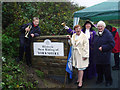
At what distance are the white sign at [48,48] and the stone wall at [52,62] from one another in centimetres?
10

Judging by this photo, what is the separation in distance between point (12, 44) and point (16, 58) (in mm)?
684

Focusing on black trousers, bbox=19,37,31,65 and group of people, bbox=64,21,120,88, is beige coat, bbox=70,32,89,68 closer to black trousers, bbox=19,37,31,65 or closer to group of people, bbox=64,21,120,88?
group of people, bbox=64,21,120,88

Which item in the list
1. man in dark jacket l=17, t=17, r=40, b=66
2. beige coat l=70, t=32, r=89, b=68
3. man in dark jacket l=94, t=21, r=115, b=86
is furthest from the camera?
man in dark jacket l=17, t=17, r=40, b=66

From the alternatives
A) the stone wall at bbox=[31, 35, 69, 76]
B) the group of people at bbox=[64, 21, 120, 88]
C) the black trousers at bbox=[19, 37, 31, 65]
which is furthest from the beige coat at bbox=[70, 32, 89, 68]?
the black trousers at bbox=[19, 37, 31, 65]

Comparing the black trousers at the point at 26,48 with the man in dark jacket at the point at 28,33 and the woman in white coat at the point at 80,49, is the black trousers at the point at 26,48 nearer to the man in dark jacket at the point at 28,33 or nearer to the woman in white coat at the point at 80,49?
the man in dark jacket at the point at 28,33

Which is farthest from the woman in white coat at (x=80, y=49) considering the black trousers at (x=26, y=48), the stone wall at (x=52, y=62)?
the black trousers at (x=26, y=48)

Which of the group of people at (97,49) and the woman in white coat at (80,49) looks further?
the woman in white coat at (80,49)

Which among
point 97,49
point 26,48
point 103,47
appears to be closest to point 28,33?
point 26,48

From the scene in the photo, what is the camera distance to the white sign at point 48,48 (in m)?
4.39

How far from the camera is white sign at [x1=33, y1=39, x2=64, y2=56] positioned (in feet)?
14.4

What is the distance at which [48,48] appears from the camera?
4.46 metres

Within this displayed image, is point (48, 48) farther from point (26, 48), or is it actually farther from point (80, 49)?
point (80, 49)

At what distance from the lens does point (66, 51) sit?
4367mm

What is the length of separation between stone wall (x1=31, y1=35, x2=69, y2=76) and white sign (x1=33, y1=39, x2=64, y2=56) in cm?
10
